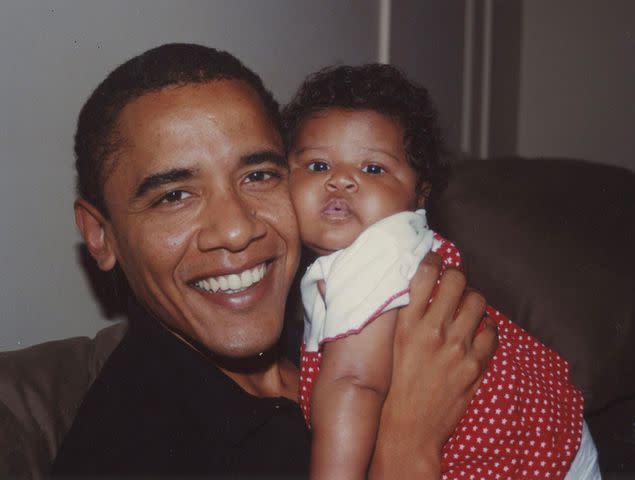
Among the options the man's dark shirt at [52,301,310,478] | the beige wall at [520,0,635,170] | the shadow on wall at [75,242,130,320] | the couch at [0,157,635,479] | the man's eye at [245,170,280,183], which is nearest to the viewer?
the man's dark shirt at [52,301,310,478]

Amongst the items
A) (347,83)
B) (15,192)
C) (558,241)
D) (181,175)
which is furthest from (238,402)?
(558,241)

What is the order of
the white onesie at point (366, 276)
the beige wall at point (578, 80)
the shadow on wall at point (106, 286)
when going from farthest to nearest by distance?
the beige wall at point (578, 80) < the shadow on wall at point (106, 286) < the white onesie at point (366, 276)

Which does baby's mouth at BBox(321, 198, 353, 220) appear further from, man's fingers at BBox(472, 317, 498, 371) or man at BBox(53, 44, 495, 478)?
man's fingers at BBox(472, 317, 498, 371)

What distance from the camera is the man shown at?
1313 mm

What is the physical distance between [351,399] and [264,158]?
559 mm

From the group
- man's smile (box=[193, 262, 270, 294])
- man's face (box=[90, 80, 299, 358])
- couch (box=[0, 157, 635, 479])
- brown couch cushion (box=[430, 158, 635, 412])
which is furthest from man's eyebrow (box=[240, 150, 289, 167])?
brown couch cushion (box=[430, 158, 635, 412])

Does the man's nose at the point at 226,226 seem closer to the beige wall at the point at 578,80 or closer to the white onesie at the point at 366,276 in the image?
the white onesie at the point at 366,276

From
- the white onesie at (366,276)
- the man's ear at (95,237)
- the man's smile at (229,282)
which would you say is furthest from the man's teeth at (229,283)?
the man's ear at (95,237)

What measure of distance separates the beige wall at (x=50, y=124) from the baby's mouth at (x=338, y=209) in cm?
69

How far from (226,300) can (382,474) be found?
520 mm

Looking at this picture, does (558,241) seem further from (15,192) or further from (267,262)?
(15,192)

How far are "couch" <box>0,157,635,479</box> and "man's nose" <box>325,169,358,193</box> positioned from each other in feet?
2.01

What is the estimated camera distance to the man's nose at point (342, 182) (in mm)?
1488

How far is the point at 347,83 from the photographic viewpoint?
5.38ft
